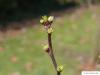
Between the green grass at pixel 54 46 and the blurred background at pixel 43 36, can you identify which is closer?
the green grass at pixel 54 46

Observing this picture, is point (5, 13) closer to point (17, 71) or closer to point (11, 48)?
point (11, 48)

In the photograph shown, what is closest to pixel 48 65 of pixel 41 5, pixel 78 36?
pixel 78 36

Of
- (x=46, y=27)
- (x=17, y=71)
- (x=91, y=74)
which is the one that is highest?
(x=46, y=27)

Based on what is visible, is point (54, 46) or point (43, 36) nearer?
point (54, 46)

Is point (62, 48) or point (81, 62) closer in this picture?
point (81, 62)

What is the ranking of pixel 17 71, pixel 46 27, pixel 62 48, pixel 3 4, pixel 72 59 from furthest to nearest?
1. pixel 3 4
2. pixel 62 48
3. pixel 72 59
4. pixel 17 71
5. pixel 46 27

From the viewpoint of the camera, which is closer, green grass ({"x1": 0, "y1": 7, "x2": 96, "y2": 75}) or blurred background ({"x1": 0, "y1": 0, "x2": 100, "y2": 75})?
green grass ({"x1": 0, "y1": 7, "x2": 96, "y2": 75})
